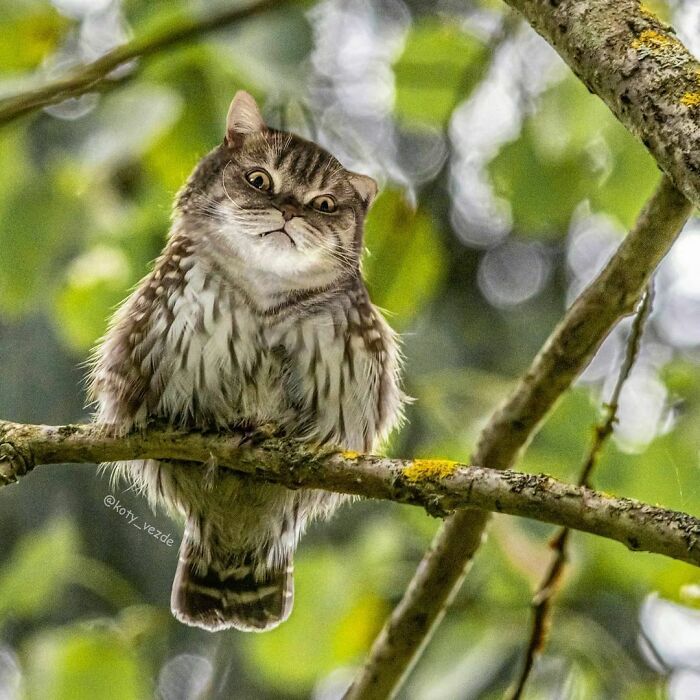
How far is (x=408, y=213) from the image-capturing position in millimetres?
3797

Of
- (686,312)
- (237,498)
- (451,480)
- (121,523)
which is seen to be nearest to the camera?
(451,480)

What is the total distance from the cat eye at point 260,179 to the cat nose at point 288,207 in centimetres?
5

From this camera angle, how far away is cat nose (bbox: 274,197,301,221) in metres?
3.03

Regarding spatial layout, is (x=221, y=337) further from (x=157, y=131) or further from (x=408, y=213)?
(x=408, y=213)

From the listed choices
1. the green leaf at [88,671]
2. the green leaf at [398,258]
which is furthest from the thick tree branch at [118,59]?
the green leaf at [88,671]

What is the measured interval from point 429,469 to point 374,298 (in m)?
1.51

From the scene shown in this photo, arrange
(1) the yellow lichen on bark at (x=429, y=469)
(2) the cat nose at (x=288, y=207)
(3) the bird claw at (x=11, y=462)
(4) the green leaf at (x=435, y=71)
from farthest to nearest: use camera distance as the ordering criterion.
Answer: (4) the green leaf at (x=435, y=71) < (2) the cat nose at (x=288, y=207) < (3) the bird claw at (x=11, y=462) < (1) the yellow lichen on bark at (x=429, y=469)

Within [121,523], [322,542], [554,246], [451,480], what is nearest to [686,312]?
[554,246]

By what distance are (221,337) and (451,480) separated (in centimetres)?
105

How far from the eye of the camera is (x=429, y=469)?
7.52 feet

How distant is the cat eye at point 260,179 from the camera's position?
307cm

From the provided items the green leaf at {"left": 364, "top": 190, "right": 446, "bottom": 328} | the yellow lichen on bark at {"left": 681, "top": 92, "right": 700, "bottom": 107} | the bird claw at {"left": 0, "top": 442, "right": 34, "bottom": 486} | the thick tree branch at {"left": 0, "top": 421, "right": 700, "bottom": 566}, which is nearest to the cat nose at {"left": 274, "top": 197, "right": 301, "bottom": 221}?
the thick tree branch at {"left": 0, "top": 421, "right": 700, "bottom": 566}

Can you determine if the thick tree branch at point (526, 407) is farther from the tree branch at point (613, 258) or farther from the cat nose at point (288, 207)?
the cat nose at point (288, 207)

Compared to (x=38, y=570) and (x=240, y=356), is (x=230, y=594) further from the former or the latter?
(x=240, y=356)
